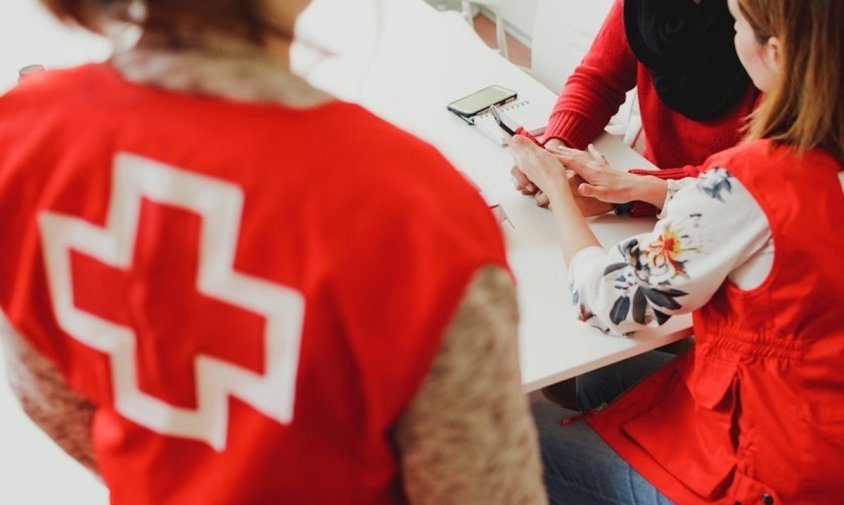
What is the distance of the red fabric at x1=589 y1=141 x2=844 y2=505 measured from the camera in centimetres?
86

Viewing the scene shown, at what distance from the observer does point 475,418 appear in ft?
1.72

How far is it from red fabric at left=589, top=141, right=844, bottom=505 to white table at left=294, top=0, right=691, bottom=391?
12 centimetres

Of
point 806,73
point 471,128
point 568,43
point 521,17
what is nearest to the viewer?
point 806,73

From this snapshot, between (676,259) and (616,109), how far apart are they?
73 cm

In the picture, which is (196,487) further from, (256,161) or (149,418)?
(256,161)

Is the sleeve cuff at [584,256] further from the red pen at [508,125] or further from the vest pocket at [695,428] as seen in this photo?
the red pen at [508,125]

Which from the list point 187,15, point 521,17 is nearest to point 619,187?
point 187,15

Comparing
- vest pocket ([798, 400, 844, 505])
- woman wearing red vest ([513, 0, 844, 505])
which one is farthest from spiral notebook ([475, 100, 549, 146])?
vest pocket ([798, 400, 844, 505])

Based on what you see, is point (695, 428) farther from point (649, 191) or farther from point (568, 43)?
point (568, 43)

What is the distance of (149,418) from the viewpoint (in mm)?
570

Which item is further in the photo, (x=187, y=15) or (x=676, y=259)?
(x=676, y=259)

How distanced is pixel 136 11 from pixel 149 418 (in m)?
0.30

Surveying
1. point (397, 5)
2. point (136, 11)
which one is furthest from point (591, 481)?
point (397, 5)

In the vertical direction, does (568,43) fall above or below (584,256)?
above
